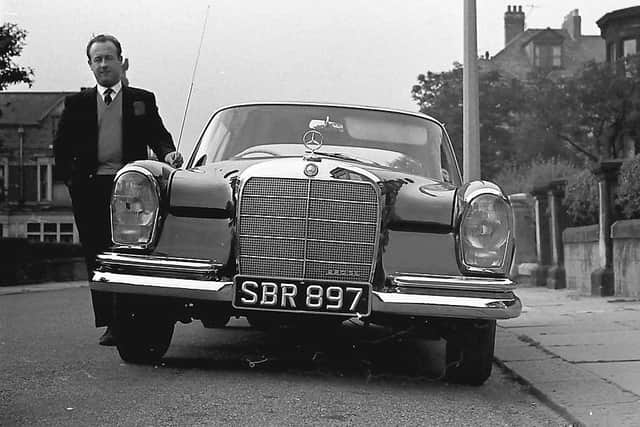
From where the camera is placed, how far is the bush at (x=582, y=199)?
16.2 meters

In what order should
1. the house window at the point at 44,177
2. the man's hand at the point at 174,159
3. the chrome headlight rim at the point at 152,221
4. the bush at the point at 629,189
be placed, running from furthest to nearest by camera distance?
1. the house window at the point at 44,177
2. the bush at the point at 629,189
3. the man's hand at the point at 174,159
4. the chrome headlight rim at the point at 152,221

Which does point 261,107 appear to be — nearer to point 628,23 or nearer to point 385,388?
point 385,388

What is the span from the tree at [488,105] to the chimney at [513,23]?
11853mm

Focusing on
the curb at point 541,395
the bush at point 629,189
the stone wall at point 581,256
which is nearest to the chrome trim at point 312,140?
the curb at point 541,395

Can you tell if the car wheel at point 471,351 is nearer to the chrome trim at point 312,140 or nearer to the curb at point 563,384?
the curb at point 563,384

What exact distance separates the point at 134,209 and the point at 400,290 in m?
1.44

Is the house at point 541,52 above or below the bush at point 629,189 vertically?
above

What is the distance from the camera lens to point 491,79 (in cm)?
5412

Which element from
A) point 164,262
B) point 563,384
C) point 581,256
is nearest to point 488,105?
point 581,256

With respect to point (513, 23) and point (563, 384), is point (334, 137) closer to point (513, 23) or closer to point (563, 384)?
point (563, 384)

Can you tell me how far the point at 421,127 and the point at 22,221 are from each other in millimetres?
40216

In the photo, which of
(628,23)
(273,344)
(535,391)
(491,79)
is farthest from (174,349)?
(491,79)

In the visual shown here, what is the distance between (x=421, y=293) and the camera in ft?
17.3

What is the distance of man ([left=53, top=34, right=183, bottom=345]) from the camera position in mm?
6426
